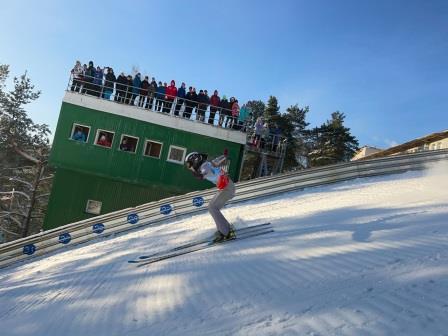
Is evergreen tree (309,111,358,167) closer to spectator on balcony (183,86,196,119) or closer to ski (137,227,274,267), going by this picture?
spectator on balcony (183,86,196,119)

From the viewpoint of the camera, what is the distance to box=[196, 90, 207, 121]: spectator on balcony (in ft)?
64.6

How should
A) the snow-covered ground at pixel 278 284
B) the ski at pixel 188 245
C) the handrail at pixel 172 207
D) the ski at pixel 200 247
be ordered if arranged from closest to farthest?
the snow-covered ground at pixel 278 284 < the ski at pixel 200 247 < the ski at pixel 188 245 < the handrail at pixel 172 207

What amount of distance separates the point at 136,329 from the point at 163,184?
49.1 feet

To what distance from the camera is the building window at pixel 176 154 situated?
1973 cm

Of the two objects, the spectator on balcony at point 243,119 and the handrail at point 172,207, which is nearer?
the handrail at point 172,207

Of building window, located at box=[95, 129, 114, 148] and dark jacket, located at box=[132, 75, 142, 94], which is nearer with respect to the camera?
building window, located at box=[95, 129, 114, 148]

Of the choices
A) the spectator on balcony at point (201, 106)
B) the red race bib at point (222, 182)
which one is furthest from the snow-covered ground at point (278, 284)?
the spectator on balcony at point (201, 106)

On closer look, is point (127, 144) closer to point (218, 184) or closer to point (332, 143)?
point (218, 184)

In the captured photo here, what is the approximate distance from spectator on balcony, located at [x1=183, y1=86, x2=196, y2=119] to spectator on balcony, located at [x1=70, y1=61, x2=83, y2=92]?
4.83m

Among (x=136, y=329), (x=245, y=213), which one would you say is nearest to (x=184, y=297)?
(x=136, y=329)

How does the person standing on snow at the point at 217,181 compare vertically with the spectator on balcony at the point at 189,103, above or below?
below

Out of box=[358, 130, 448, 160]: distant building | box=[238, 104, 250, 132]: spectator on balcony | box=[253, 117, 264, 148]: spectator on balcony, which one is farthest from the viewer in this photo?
box=[358, 130, 448, 160]: distant building

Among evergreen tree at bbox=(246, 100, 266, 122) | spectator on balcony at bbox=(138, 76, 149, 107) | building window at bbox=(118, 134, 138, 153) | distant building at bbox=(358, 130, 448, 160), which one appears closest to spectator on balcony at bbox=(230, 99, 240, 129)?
spectator on balcony at bbox=(138, 76, 149, 107)

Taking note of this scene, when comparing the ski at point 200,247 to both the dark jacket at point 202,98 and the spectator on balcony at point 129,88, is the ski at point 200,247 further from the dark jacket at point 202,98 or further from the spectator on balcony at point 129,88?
the spectator on balcony at point 129,88
